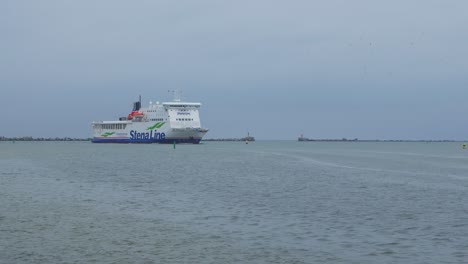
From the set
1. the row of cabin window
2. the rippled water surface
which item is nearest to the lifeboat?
the row of cabin window

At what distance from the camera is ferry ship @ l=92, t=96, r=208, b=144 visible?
443ft

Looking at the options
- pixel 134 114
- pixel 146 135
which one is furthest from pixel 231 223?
pixel 134 114

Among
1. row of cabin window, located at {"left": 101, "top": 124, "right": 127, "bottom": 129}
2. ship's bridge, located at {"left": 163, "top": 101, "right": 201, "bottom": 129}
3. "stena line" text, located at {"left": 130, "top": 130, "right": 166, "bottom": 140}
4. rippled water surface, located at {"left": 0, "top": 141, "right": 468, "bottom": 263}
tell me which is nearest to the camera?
rippled water surface, located at {"left": 0, "top": 141, "right": 468, "bottom": 263}

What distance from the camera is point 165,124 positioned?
442 feet

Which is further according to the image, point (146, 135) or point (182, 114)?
point (146, 135)

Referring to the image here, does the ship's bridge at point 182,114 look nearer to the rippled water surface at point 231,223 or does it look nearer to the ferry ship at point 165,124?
the ferry ship at point 165,124

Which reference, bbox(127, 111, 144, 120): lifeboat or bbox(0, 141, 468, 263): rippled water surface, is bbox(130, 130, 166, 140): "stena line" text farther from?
bbox(0, 141, 468, 263): rippled water surface

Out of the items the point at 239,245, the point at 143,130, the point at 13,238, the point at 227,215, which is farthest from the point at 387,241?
the point at 143,130

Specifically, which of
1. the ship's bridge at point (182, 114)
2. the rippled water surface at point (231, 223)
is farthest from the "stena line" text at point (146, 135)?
the rippled water surface at point (231, 223)

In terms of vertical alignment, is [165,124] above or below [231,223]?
above

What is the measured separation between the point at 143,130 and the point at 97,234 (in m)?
125

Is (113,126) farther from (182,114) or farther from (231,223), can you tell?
(231,223)

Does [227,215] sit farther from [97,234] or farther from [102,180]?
[102,180]

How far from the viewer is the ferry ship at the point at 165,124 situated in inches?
5320
